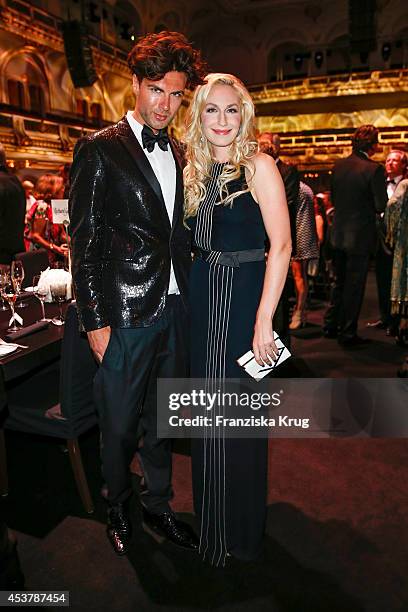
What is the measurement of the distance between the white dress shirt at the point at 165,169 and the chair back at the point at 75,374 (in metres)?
0.43

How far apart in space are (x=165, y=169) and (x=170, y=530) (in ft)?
4.84

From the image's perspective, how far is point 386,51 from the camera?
54.0 feet

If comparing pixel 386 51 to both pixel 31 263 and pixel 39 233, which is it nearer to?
pixel 39 233

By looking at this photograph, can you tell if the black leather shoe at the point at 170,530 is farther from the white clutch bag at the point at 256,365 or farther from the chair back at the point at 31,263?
the chair back at the point at 31,263

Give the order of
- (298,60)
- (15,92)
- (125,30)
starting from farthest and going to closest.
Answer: (298,60) < (125,30) < (15,92)

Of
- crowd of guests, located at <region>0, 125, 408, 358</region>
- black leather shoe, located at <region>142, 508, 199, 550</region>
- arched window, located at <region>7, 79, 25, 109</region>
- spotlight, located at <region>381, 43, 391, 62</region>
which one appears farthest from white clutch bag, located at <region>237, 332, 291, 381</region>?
spotlight, located at <region>381, 43, 391, 62</region>

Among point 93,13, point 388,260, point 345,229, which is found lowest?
point 388,260

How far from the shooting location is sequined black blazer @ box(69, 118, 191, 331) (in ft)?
5.25

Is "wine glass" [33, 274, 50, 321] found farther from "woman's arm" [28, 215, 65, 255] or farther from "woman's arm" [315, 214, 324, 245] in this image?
"woman's arm" [315, 214, 324, 245]

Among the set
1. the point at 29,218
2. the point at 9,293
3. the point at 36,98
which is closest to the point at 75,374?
the point at 9,293

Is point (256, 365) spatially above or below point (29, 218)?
below

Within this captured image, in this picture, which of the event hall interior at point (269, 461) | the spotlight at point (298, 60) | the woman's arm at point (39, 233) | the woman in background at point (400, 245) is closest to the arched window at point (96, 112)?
the event hall interior at point (269, 461)

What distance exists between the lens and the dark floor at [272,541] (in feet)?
5.63

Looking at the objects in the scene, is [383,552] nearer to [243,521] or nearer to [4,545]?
[243,521]
